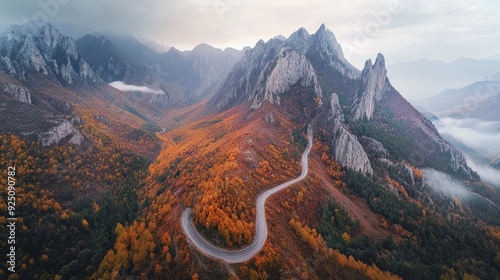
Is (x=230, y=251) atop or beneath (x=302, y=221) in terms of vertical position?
beneath

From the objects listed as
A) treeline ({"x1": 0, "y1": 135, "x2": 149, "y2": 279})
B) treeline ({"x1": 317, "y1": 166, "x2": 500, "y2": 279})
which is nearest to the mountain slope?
treeline ({"x1": 317, "y1": 166, "x2": 500, "y2": 279})

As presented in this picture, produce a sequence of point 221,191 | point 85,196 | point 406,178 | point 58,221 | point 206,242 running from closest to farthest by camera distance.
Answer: point 206,242 → point 221,191 → point 58,221 → point 85,196 → point 406,178

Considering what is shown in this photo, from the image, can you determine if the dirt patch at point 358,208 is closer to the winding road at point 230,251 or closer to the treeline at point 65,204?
the winding road at point 230,251

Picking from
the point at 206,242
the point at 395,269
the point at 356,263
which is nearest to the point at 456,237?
the point at 395,269

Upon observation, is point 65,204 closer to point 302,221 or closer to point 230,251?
point 230,251

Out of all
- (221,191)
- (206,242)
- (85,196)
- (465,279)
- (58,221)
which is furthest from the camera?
(85,196)

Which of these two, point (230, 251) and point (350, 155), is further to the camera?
point (350, 155)

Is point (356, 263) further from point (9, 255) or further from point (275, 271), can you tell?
point (9, 255)

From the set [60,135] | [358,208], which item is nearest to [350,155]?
[358,208]

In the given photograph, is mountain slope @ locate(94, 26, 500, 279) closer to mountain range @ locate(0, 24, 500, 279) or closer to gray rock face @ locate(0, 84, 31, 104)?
mountain range @ locate(0, 24, 500, 279)
